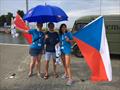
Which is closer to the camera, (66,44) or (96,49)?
(96,49)

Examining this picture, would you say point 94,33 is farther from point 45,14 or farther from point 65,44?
point 45,14

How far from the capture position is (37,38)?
10.7m

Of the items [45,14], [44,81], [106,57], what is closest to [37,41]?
[45,14]

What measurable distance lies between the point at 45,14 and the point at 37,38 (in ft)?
2.66

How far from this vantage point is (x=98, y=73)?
8.95m

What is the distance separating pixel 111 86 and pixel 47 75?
7.03 feet

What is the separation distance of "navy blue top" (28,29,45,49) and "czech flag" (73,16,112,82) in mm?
1285

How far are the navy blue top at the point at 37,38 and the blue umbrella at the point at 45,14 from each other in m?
0.36

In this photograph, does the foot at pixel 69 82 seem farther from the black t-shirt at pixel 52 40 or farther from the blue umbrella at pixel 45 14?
the blue umbrella at pixel 45 14

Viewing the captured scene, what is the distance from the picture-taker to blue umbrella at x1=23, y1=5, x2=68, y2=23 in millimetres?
10422

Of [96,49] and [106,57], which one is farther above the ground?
[96,49]

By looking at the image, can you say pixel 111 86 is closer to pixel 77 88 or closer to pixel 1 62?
pixel 77 88

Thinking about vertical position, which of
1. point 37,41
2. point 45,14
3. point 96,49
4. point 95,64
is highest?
point 45,14

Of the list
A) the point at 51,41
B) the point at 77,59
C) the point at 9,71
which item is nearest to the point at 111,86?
the point at 51,41
